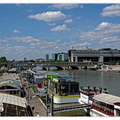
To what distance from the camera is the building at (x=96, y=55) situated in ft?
413

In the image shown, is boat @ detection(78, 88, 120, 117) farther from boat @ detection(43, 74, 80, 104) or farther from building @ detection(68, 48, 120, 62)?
building @ detection(68, 48, 120, 62)

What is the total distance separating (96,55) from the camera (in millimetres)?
127688

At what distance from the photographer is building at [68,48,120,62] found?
12575 centimetres

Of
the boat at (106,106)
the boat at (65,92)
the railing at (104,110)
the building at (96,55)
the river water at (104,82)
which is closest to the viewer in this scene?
the boat at (106,106)

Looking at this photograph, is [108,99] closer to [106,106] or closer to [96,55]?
[106,106]

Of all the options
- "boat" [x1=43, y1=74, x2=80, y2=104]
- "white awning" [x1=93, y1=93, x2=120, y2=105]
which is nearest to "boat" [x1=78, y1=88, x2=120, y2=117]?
"white awning" [x1=93, y1=93, x2=120, y2=105]

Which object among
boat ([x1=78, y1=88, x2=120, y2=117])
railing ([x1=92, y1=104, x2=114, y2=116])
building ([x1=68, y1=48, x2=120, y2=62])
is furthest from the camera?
building ([x1=68, y1=48, x2=120, y2=62])

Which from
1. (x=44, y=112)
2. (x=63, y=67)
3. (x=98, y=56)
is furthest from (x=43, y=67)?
(x=44, y=112)

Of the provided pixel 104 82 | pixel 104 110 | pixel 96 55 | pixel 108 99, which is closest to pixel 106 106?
pixel 104 110

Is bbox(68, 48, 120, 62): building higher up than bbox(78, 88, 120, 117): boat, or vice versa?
bbox(68, 48, 120, 62): building

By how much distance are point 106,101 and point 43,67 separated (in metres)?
75.5

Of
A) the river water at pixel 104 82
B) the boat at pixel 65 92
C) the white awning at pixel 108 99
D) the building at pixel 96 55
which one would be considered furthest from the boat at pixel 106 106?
the building at pixel 96 55

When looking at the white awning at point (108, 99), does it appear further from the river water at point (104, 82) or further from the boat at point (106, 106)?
the river water at point (104, 82)

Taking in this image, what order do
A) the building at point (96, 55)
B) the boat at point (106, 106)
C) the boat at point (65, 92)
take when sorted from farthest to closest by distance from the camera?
the building at point (96, 55), the boat at point (65, 92), the boat at point (106, 106)
